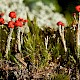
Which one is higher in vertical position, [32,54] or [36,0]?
[36,0]

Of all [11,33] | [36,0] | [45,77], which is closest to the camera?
[45,77]

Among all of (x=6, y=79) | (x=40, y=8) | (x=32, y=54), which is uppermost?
(x=40, y=8)

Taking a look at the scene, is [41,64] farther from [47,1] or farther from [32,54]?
[47,1]

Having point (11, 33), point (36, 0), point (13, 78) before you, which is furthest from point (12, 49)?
point (36, 0)

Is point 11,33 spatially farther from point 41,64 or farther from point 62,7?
point 62,7

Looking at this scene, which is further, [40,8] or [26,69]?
[40,8]

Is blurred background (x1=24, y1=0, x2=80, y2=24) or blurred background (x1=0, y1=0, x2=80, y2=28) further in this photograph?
blurred background (x1=24, y1=0, x2=80, y2=24)

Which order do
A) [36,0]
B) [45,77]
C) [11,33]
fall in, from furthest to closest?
1. [36,0]
2. [11,33]
3. [45,77]

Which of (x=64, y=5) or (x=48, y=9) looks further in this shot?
(x=64, y=5)

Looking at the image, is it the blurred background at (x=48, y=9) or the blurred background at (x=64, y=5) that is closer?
the blurred background at (x=48, y=9)
